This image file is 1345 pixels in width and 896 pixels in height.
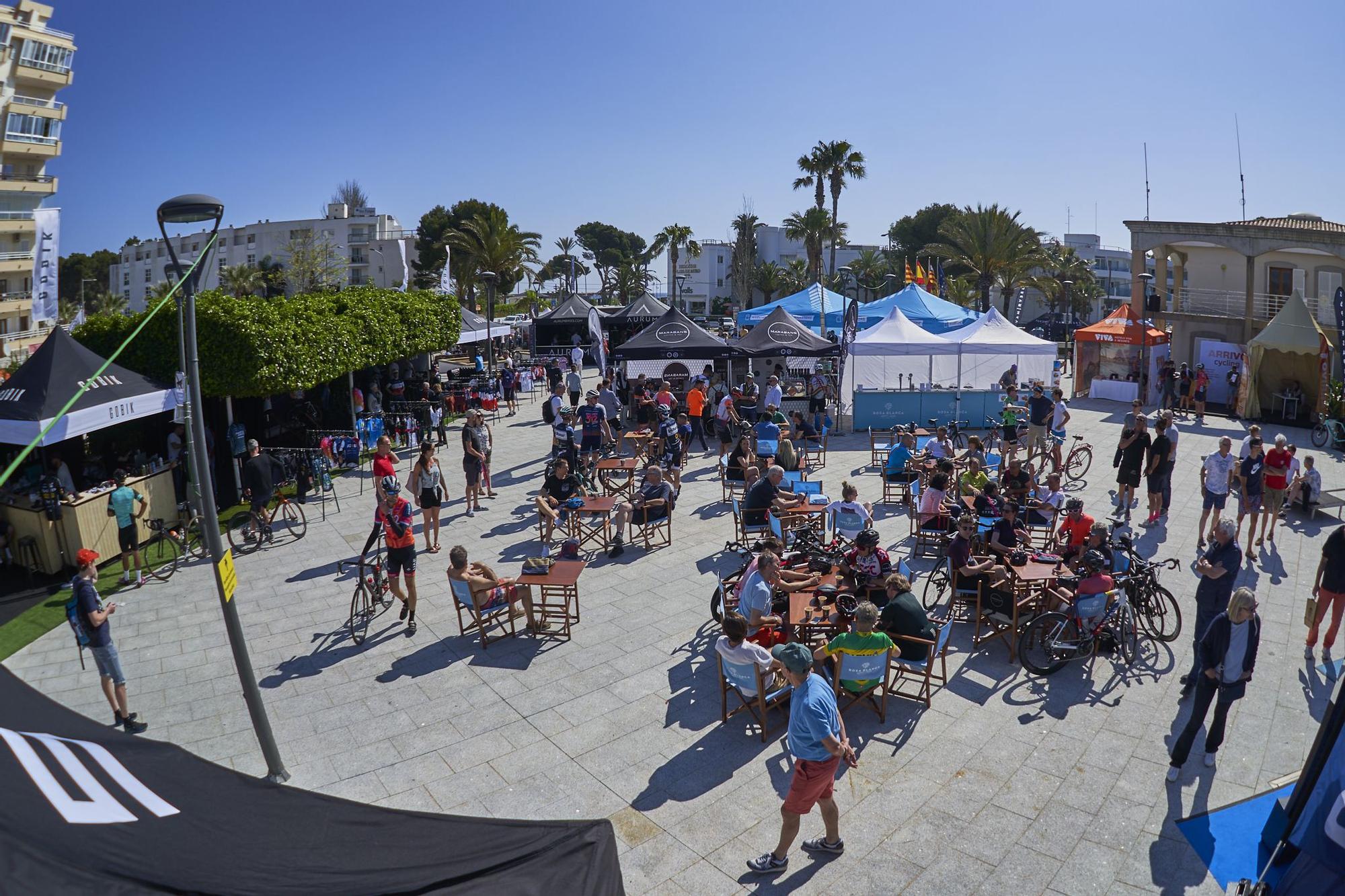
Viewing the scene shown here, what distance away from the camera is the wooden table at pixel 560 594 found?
8.95 meters

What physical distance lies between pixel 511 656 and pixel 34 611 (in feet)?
21.9

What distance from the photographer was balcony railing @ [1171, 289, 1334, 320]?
25516mm

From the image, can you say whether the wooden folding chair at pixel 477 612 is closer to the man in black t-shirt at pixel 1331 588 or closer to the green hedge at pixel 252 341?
the green hedge at pixel 252 341

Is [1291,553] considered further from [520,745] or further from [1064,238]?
[1064,238]

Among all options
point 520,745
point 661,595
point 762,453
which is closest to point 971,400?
point 762,453

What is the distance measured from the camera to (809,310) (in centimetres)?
2825

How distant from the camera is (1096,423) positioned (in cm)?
2217

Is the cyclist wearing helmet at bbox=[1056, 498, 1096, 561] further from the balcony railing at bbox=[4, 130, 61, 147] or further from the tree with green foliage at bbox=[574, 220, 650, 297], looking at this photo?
the tree with green foliage at bbox=[574, 220, 650, 297]

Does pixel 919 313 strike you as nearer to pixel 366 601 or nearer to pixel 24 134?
pixel 366 601

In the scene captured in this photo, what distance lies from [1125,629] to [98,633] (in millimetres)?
9413

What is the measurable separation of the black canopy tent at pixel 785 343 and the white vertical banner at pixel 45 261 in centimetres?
1455

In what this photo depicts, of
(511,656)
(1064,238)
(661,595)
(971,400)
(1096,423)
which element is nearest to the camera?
(511,656)

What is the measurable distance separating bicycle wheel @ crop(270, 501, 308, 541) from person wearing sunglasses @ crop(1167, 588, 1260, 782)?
39.4 feet

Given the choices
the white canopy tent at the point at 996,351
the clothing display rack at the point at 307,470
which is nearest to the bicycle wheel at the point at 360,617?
the clothing display rack at the point at 307,470
